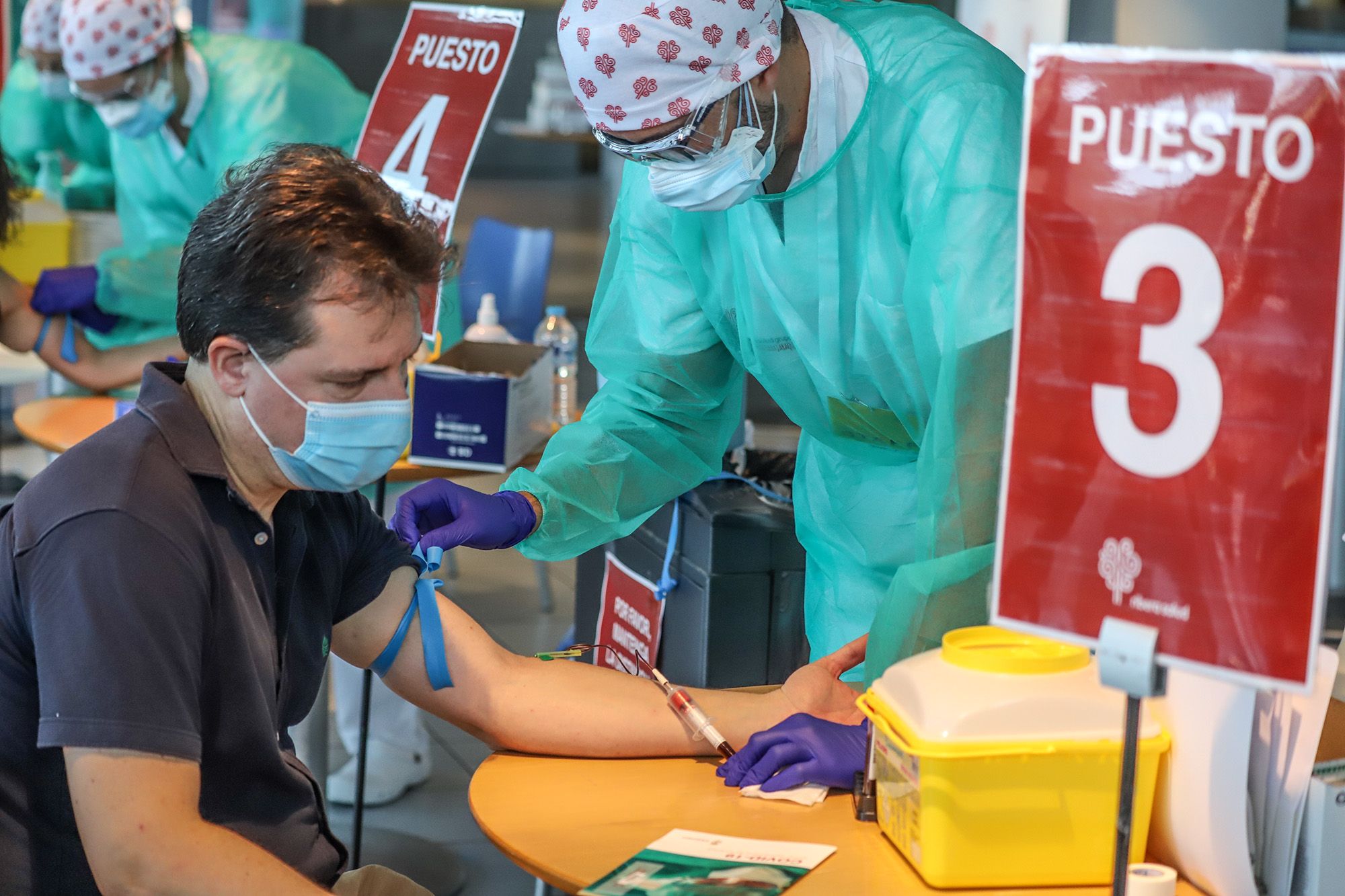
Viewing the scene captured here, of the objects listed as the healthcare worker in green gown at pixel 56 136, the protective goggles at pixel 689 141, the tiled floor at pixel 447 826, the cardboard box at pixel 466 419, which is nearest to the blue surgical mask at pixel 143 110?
the healthcare worker in green gown at pixel 56 136

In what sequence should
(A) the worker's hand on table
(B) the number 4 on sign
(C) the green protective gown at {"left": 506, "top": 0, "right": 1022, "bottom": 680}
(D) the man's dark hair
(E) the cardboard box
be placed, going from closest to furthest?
(D) the man's dark hair, (C) the green protective gown at {"left": 506, "top": 0, "right": 1022, "bottom": 680}, (A) the worker's hand on table, (E) the cardboard box, (B) the number 4 on sign

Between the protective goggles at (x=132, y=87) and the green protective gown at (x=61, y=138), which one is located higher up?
the protective goggles at (x=132, y=87)

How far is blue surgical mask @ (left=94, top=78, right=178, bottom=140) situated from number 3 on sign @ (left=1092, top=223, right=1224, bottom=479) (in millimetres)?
3118

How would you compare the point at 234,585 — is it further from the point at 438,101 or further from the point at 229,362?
the point at 438,101

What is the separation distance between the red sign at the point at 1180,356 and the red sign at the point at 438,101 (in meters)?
1.79

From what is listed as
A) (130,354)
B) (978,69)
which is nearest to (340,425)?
(978,69)

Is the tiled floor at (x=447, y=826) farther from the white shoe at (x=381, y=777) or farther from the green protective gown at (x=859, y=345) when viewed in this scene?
the green protective gown at (x=859, y=345)

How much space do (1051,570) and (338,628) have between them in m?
0.87

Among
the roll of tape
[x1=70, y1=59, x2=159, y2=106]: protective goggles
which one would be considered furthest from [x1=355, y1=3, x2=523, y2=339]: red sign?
the roll of tape

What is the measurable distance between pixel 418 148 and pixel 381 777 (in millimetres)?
1355

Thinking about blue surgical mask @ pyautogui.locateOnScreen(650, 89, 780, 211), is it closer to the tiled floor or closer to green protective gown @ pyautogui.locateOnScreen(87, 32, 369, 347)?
the tiled floor

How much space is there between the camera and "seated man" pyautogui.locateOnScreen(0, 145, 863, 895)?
4.05ft

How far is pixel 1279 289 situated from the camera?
3.18 feet

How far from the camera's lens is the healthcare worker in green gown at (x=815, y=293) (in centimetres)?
153
